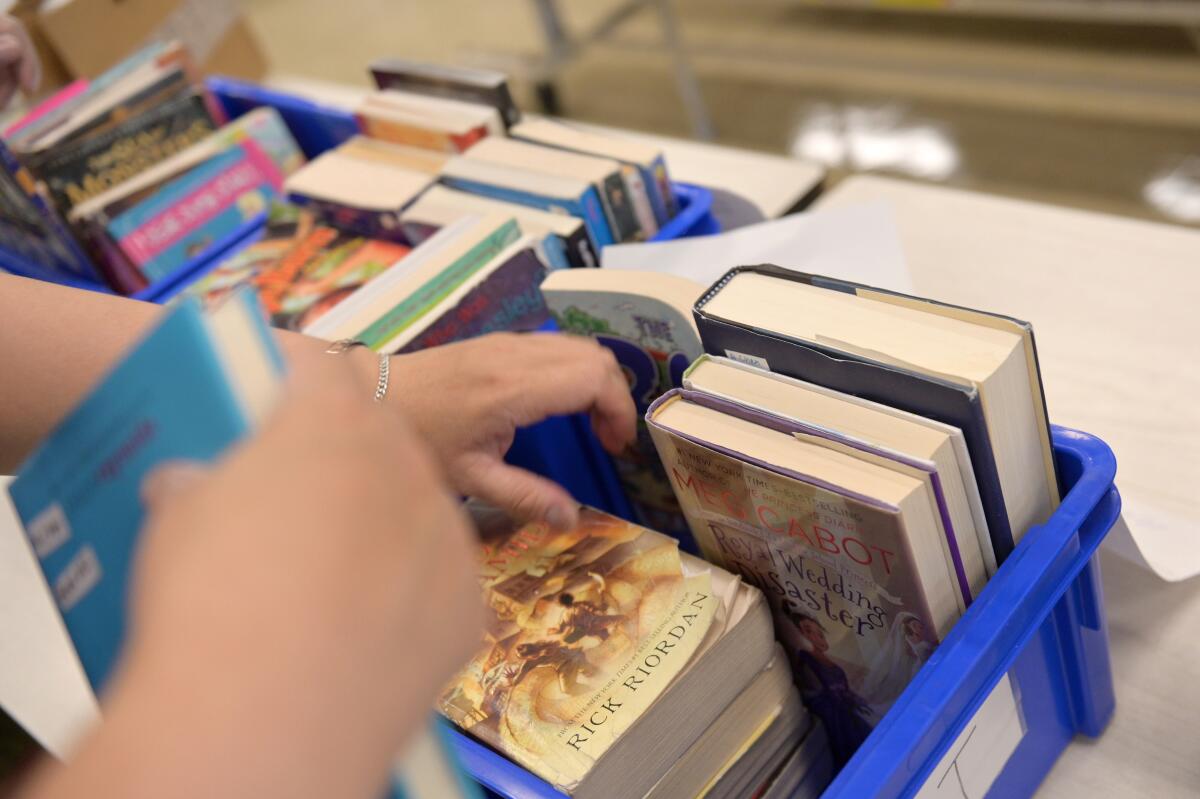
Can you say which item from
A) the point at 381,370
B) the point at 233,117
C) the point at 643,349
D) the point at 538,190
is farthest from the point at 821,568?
the point at 233,117

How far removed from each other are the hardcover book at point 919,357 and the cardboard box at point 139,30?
6.30 ft

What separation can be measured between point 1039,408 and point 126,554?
59cm

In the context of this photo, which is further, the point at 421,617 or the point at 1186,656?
the point at 1186,656

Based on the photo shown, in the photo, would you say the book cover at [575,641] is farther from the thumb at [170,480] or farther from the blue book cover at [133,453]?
the thumb at [170,480]

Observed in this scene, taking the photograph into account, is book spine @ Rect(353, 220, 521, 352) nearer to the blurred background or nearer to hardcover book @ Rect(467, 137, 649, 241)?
hardcover book @ Rect(467, 137, 649, 241)

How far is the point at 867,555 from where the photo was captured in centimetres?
70

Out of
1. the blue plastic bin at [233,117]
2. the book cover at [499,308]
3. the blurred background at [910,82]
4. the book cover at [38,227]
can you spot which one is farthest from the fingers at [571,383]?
the blurred background at [910,82]

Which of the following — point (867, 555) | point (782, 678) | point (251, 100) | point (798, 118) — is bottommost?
point (798, 118)

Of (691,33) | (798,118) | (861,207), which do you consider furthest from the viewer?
(691,33)

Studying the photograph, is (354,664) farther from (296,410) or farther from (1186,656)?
(1186,656)

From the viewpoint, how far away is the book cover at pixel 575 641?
2.32 ft

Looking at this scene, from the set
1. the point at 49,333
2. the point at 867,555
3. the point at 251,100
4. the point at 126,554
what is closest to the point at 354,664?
the point at 126,554

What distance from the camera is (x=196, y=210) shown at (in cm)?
171

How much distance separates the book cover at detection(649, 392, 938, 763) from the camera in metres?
0.69
